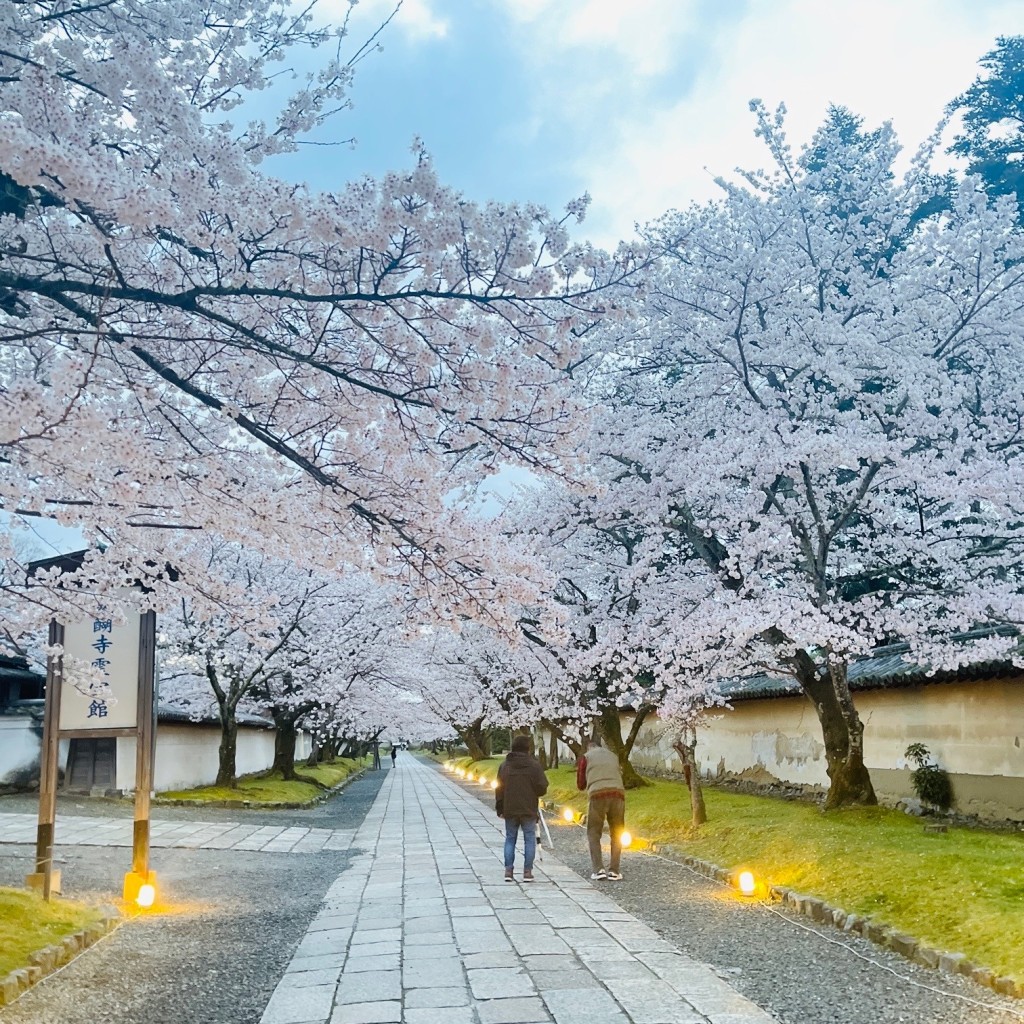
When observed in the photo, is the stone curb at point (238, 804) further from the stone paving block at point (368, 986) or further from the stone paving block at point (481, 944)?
the stone paving block at point (368, 986)

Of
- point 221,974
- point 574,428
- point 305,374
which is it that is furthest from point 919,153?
point 221,974

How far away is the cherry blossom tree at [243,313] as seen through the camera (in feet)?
13.8

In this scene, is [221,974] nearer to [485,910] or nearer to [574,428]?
[485,910]

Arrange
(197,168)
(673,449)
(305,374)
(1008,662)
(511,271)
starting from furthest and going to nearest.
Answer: (673,449)
(1008,662)
(305,374)
(511,271)
(197,168)

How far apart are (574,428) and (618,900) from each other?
5.63 m

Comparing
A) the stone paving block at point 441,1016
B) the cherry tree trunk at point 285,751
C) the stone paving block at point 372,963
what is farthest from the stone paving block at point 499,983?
the cherry tree trunk at point 285,751

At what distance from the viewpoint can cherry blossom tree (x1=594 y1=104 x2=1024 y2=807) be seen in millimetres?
11148

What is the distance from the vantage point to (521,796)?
1027cm

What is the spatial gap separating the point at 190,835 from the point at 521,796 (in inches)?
303

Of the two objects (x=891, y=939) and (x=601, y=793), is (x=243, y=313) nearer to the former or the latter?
(x=891, y=939)

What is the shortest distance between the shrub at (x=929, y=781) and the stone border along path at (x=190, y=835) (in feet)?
29.2

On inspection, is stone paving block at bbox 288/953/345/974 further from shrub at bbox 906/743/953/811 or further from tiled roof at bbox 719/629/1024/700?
shrub at bbox 906/743/953/811

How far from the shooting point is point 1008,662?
1118 cm

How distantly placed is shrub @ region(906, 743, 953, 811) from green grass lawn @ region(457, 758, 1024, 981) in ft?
2.88
